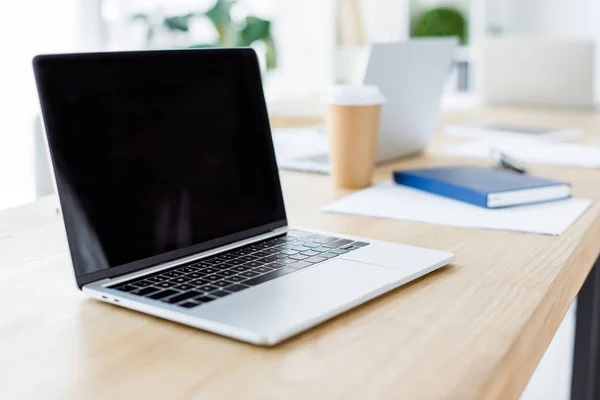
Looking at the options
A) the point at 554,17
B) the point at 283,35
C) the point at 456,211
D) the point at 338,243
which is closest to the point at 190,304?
the point at 338,243

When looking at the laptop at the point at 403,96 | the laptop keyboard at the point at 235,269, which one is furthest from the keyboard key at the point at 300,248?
the laptop at the point at 403,96

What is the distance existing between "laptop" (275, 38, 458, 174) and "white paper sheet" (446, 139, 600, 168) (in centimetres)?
11

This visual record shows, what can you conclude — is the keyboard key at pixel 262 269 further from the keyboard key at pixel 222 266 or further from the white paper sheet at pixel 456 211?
the white paper sheet at pixel 456 211

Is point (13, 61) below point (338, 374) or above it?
above

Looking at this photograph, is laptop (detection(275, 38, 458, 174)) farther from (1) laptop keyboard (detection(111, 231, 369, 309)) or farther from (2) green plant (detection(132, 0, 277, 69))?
(2) green plant (detection(132, 0, 277, 69))

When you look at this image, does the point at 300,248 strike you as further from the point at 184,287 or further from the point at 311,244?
the point at 184,287

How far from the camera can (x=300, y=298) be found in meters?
0.56

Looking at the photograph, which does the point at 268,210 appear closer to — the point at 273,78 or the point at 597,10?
the point at 273,78

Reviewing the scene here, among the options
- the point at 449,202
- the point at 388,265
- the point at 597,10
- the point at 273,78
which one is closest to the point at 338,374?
the point at 388,265

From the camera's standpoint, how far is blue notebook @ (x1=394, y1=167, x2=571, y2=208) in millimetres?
942

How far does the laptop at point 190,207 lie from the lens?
57 centimetres

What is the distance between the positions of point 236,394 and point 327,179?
746 millimetres

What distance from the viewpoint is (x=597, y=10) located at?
4.35 meters

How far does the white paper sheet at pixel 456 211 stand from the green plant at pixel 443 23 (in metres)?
3.60
